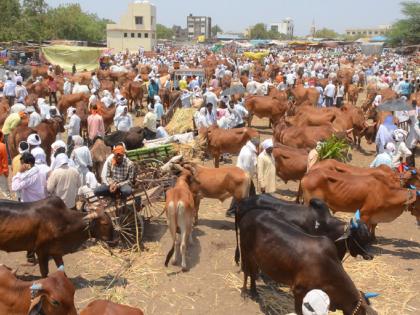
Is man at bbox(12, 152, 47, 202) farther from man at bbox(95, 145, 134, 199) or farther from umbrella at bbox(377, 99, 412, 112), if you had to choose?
umbrella at bbox(377, 99, 412, 112)

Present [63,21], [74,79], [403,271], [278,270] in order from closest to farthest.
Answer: [278,270] → [403,271] → [74,79] → [63,21]

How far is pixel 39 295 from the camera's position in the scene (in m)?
3.90

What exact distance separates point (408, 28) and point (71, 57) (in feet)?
141

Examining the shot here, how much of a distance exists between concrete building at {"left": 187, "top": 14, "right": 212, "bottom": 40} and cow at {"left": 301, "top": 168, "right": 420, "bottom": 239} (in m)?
156

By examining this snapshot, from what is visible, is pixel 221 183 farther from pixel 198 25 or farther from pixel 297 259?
pixel 198 25

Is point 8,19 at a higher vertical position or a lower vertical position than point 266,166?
higher

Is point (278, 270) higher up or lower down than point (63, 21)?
lower down

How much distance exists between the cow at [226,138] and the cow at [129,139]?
6.09ft

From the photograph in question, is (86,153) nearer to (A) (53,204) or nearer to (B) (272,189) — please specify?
(A) (53,204)

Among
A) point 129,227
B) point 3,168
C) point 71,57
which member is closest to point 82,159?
point 3,168

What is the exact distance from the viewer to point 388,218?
26.4 feet

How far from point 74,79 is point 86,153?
16.3 metres

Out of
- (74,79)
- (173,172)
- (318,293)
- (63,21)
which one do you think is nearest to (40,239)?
(173,172)

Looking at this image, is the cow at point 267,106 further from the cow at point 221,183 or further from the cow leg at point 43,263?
the cow leg at point 43,263
